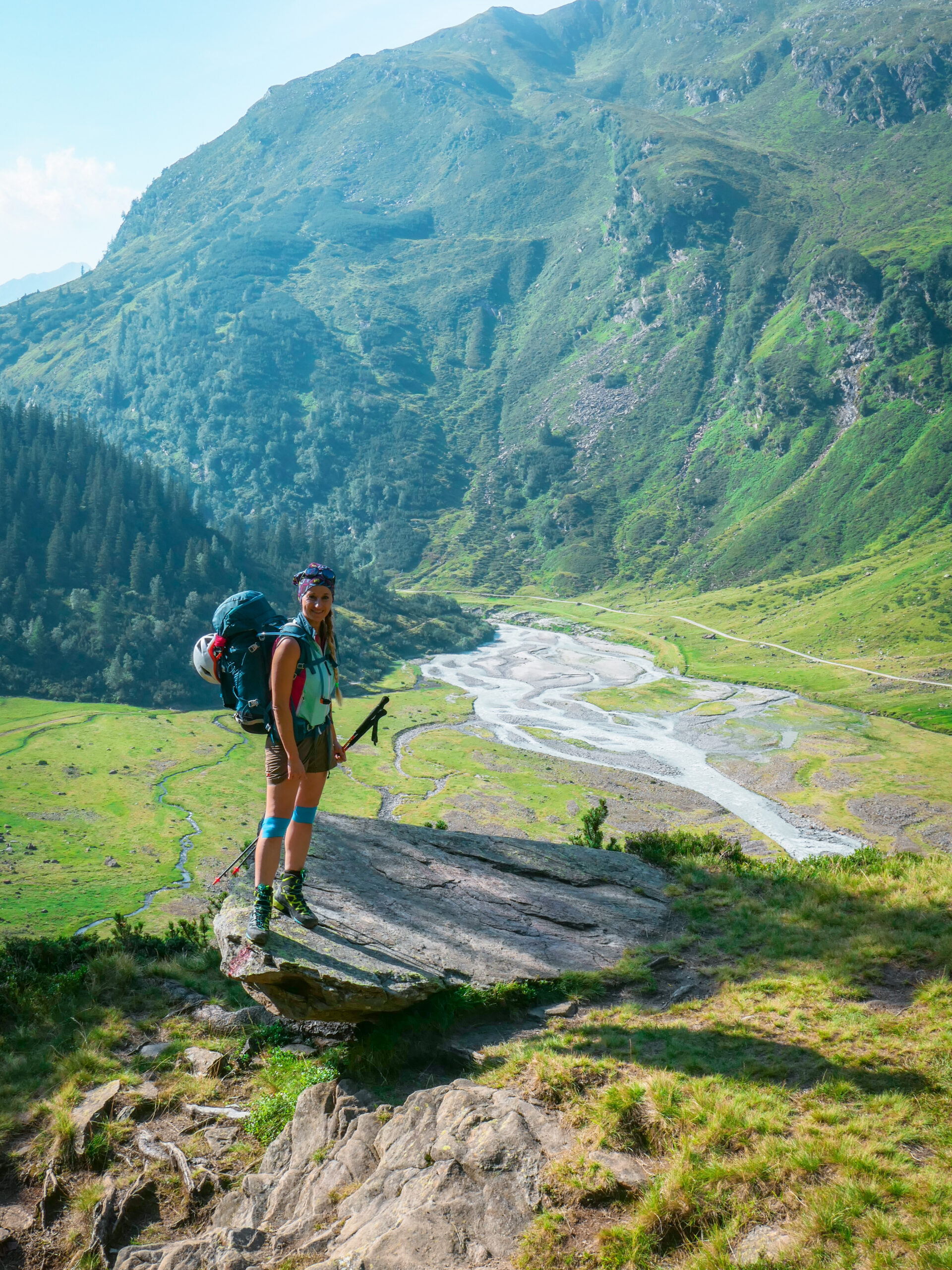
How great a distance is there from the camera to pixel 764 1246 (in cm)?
607

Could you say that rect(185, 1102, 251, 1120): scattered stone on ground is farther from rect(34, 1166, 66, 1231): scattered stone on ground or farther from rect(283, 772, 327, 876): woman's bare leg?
rect(283, 772, 327, 876): woman's bare leg

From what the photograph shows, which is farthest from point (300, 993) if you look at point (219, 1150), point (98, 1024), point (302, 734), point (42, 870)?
point (42, 870)

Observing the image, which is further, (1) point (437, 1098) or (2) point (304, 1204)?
(1) point (437, 1098)

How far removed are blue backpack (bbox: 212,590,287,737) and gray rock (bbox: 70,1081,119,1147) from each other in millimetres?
5446

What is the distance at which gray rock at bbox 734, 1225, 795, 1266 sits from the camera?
593cm

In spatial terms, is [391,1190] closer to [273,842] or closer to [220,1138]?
[220,1138]

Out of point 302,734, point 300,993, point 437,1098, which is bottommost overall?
point 437,1098

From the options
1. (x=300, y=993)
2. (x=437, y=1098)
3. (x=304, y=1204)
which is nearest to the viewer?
(x=304, y=1204)

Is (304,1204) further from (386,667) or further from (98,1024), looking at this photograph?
(386,667)

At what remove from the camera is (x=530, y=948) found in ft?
41.9

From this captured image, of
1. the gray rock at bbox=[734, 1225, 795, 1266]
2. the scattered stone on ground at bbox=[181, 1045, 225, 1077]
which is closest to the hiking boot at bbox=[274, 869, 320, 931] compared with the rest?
the scattered stone on ground at bbox=[181, 1045, 225, 1077]

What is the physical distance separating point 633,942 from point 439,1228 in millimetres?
7313

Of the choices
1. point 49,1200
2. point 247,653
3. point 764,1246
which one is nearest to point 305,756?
point 247,653

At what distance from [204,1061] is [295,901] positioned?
2.96 metres
